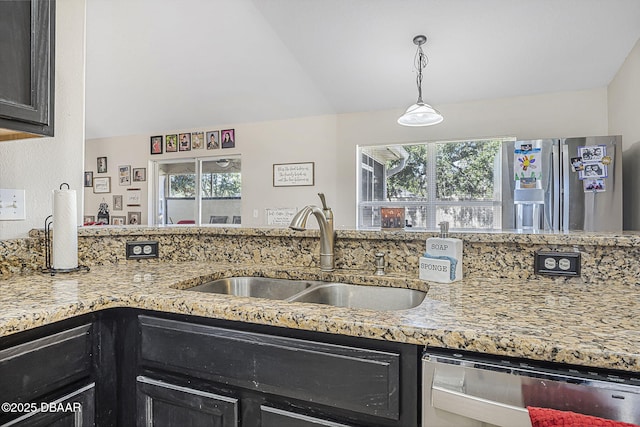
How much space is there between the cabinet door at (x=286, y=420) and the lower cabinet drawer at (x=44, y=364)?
0.49m

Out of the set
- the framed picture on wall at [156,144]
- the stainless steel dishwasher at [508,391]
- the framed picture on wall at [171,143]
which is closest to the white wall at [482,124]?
the framed picture on wall at [171,143]

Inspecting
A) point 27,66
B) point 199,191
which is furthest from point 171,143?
point 27,66

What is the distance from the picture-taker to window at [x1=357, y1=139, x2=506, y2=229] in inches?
167

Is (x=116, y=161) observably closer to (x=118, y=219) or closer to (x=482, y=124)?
(x=118, y=219)

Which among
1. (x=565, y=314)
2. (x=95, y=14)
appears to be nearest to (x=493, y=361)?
(x=565, y=314)

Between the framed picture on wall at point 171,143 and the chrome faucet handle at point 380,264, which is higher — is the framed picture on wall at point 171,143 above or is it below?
above

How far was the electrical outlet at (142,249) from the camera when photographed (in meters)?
1.56

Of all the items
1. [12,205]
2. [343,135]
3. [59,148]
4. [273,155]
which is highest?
[343,135]

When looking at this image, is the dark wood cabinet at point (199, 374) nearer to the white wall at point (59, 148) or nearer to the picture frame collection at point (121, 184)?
the white wall at point (59, 148)

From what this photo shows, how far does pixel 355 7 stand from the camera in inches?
122

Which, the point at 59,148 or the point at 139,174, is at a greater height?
the point at 139,174

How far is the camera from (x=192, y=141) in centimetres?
569

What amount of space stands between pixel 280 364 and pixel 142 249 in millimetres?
1045

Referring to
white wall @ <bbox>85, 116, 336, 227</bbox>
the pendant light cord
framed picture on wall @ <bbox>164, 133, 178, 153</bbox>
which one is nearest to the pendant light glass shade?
the pendant light cord
